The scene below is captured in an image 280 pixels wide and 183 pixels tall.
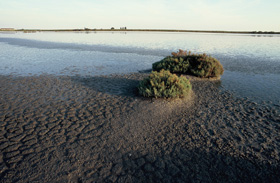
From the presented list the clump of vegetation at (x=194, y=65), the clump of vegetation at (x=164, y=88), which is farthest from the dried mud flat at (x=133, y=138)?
the clump of vegetation at (x=194, y=65)

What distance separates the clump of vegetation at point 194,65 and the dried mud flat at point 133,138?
4.97 m

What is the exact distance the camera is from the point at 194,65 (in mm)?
16203

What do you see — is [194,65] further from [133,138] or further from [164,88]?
[133,138]

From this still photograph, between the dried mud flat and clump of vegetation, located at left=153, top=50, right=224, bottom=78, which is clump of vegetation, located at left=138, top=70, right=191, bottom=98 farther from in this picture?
clump of vegetation, located at left=153, top=50, right=224, bottom=78

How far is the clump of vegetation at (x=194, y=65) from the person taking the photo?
14965 millimetres

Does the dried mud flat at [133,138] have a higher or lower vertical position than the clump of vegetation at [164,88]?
lower

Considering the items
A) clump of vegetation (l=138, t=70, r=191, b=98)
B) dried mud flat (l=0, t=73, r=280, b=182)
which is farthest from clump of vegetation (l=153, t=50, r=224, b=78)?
clump of vegetation (l=138, t=70, r=191, b=98)

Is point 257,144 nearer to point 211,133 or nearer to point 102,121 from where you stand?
point 211,133

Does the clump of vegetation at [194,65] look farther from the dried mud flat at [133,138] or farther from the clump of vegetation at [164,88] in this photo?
the clump of vegetation at [164,88]

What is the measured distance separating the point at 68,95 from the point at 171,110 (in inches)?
243

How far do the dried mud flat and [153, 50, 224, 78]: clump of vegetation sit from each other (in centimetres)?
497

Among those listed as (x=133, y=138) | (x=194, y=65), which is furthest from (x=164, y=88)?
(x=194, y=65)

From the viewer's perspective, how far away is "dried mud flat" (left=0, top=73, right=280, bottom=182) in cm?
465

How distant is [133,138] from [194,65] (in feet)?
40.0
